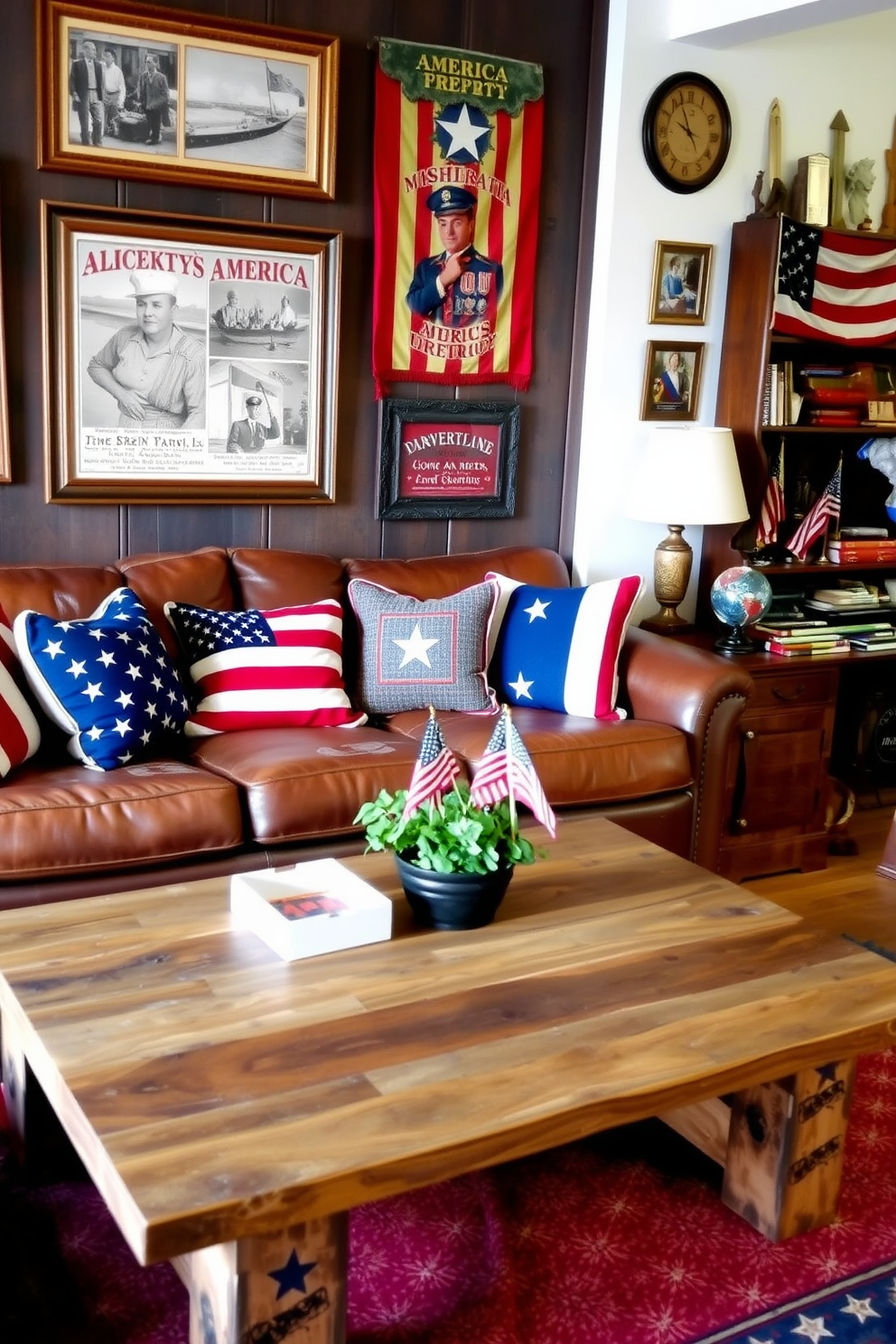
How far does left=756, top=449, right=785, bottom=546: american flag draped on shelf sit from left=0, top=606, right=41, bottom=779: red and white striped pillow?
233cm

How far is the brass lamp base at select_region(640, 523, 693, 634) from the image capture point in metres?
3.90

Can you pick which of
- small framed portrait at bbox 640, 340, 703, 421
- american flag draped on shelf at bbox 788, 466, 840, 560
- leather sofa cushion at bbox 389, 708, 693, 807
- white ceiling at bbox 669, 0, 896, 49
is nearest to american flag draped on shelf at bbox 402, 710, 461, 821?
leather sofa cushion at bbox 389, 708, 693, 807

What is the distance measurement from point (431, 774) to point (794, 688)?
74.8 inches

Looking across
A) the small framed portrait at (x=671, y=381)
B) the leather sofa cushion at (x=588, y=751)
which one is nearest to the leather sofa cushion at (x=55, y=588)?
the leather sofa cushion at (x=588, y=751)

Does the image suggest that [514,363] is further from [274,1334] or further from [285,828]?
[274,1334]

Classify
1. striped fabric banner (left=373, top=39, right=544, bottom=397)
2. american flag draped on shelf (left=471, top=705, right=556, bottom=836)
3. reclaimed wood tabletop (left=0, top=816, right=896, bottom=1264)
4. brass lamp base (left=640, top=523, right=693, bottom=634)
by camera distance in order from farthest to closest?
brass lamp base (left=640, top=523, right=693, bottom=634), striped fabric banner (left=373, top=39, right=544, bottom=397), american flag draped on shelf (left=471, top=705, right=556, bottom=836), reclaimed wood tabletop (left=0, top=816, right=896, bottom=1264)

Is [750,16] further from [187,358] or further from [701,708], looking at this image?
[701,708]

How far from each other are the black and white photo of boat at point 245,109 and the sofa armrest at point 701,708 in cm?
168

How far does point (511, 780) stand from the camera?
2.07 metres

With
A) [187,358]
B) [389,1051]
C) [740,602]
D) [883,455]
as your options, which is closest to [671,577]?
[740,602]

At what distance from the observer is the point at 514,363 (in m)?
3.86

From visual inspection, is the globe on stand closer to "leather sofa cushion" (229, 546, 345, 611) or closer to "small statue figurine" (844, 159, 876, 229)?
"leather sofa cushion" (229, 546, 345, 611)

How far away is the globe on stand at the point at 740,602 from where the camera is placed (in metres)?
3.72

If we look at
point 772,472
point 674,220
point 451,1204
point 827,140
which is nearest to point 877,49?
point 827,140
